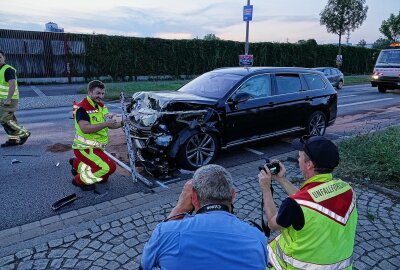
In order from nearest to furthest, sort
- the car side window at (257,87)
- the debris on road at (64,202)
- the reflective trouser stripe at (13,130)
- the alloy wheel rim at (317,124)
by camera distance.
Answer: the debris on road at (64,202)
the car side window at (257,87)
the reflective trouser stripe at (13,130)
the alloy wheel rim at (317,124)

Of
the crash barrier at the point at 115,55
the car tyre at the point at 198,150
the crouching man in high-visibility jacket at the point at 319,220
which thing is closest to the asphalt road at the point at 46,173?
the car tyre at the point at 198,150

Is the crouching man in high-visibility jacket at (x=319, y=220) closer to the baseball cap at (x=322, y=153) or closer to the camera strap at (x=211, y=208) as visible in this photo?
the baseball cap at (x=322, y=153)

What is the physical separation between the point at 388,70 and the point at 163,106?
1652 centimetres

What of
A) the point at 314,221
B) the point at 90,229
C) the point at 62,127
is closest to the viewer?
the point at 314,221

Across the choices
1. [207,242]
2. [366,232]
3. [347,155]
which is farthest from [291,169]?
[207,242]

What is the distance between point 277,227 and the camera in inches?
83.9

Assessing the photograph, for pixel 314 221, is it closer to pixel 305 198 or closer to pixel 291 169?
pixel 305 198

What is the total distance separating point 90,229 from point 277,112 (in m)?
4.50

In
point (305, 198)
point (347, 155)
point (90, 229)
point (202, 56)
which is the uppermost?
point (202, 56)

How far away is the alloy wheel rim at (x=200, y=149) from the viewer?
552 cm

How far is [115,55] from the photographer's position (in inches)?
846

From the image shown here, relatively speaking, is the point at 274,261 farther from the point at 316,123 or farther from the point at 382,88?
the point at 382,88

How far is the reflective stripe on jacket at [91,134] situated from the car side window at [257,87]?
2.66 meters

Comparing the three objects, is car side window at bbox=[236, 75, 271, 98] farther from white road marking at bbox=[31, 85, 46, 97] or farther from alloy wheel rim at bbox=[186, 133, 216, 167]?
white road marking at bbox=[31, 85, 46, 97]
